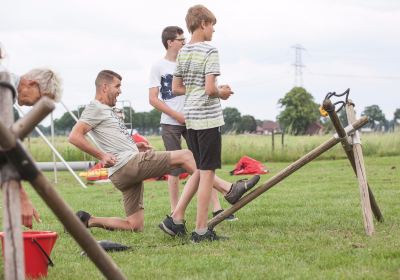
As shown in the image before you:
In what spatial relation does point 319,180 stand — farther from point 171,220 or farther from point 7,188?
point 7,188

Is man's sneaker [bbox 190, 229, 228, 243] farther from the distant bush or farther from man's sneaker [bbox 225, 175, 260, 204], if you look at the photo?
the distant bush

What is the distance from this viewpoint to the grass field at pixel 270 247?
4.94 meters

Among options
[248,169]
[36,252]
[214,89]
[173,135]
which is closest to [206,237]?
[214,89]

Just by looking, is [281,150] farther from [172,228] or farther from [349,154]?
[172,228]

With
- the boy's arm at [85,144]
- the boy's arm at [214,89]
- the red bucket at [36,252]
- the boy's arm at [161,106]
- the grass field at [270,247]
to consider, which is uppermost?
the boy's arm at [214,89]

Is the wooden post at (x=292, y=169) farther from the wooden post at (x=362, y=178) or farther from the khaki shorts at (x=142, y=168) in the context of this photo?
the khaki shorts at (x=142, y=168)

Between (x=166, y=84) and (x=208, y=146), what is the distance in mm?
1670

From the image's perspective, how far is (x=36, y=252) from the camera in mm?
4938

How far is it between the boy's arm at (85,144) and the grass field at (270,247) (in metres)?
0.79

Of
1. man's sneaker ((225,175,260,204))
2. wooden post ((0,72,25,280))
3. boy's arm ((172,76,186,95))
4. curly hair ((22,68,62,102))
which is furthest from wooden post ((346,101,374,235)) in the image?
wooden post ((0,72,25,280))

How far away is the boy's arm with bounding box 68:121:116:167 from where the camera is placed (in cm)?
668

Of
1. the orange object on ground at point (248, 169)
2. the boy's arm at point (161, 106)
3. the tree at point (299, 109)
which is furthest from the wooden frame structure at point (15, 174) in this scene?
the tree at point (299, 109)

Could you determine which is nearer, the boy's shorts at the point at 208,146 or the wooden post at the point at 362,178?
the boy's shorts at the point at 208,146

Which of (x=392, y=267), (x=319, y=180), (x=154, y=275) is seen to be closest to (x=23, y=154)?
(x=154, y=275)
